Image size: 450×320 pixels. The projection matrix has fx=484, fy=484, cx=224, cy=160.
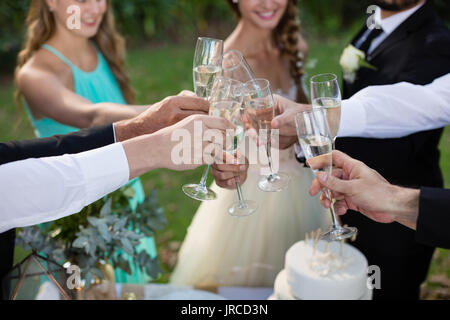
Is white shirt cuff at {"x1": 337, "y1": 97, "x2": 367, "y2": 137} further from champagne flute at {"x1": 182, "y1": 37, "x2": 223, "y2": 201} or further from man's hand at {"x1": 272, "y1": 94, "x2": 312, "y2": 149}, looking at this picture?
champagne flute at {"x1": 182, "y1": 37, "x2": 223, "y2": 201}

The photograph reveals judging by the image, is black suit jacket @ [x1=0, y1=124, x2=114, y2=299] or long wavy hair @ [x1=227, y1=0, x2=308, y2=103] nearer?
black suit jacket @ [x1=0, y1=124, x2=114, y2=299]

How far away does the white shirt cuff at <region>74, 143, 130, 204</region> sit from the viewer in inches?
62.3

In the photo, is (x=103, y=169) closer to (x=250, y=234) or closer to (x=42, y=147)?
(x=42, y=147)

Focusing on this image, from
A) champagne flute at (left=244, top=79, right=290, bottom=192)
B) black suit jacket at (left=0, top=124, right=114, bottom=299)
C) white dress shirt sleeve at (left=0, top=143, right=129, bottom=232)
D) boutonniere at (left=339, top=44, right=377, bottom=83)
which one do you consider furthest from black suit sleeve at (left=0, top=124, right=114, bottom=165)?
boutonniere at (left=339, top=44, right=377, bottom=83)

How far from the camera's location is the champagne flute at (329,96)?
5.84 ft

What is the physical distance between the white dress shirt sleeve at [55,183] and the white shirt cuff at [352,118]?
102 cm

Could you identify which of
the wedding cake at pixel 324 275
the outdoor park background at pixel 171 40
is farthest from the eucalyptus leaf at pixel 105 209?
the outdoor park background at pixel 171 40

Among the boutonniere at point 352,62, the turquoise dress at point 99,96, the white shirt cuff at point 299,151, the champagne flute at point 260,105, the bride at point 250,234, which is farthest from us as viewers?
the bride at point 250,234

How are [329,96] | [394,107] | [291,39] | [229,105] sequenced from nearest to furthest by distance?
[229,105]
[329,96]
[394,107]
[291,39]

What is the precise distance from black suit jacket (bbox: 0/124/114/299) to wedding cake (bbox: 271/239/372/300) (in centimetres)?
105

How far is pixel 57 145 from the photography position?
6.40 feet

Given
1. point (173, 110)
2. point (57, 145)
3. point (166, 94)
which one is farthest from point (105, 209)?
point (166, 94)

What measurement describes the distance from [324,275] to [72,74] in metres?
1.88

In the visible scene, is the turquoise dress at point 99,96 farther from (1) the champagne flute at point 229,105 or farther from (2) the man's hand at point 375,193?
(2) the man's hand at point 375,193
